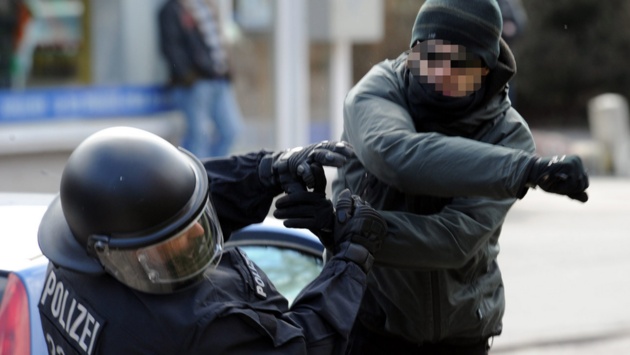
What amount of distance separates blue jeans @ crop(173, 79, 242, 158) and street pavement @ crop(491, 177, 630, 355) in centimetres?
230

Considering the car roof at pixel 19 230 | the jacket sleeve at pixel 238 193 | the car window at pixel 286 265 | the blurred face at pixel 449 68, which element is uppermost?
the blurred face at pixel 449 68

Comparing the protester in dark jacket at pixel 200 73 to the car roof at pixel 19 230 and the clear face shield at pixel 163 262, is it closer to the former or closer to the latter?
the car roof at pixel 19 230

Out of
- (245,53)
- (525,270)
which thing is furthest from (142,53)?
(525,270)

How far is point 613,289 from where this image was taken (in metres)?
7.38

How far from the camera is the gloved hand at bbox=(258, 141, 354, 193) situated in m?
2.35

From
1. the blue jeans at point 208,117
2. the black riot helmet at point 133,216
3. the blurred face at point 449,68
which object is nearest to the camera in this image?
the black riot helmet at point 133,216

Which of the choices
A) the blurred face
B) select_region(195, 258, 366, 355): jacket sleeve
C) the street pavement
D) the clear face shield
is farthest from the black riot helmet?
the street pavement

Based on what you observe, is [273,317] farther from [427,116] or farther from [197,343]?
[427,116]

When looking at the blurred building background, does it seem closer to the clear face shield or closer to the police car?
the police car

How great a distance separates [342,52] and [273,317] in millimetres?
6776

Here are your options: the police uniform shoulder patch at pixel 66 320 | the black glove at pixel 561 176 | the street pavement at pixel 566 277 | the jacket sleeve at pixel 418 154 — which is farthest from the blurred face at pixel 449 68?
the street pavement at pixel 566 277

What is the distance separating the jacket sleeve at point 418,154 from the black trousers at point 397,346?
1.59 ft

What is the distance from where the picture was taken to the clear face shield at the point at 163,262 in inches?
82.4

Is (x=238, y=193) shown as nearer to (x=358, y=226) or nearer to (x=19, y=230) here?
(x=358, y=226)
